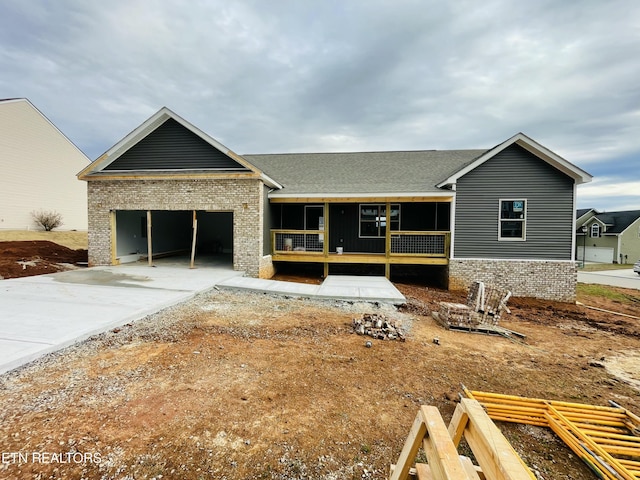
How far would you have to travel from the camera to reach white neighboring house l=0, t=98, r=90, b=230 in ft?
63.7

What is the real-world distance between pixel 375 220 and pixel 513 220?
17.6ft

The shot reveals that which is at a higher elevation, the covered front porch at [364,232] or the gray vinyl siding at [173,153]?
the gray vinyl siding at [173,153]

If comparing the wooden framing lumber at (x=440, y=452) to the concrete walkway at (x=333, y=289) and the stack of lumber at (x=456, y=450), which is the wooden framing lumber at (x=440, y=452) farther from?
the concrete walkway at (x=333, y=289)

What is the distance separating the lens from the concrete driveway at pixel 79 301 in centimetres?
457

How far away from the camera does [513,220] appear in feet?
35.5

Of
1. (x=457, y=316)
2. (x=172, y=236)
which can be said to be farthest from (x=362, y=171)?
(x=172, y=236)

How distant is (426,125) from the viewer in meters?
24.4

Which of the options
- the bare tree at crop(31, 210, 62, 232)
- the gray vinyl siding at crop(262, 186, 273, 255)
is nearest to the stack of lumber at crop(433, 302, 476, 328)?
the gray vinyl siding at crop(262, 186, 273, 255)

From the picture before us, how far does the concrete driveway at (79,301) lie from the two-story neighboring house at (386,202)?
1.71 meters

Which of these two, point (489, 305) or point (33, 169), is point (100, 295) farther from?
point (33, 169)

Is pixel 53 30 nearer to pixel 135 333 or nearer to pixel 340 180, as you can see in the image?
pixel 340 180

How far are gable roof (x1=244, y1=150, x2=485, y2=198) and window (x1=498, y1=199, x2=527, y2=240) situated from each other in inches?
90.2

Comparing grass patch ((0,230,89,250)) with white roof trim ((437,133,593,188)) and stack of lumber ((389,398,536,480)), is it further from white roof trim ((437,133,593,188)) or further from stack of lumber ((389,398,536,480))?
stack of lumber ((389,398,536,480))

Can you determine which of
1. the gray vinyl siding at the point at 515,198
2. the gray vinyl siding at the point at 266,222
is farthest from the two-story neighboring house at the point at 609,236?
the gray vinyl siding at the point at 266,222
